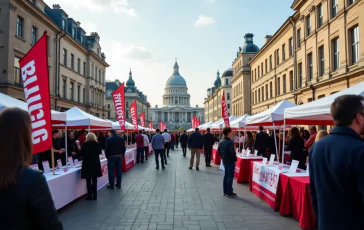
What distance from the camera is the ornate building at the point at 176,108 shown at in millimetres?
156625

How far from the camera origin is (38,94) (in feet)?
22.1

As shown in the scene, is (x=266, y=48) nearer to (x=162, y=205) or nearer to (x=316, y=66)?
(x=316, y=66)

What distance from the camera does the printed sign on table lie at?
26.2 feet

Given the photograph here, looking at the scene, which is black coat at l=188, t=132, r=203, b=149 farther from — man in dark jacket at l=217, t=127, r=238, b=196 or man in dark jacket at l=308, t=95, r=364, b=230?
man in dark jacket at l=308, t=95, r=364, b=230

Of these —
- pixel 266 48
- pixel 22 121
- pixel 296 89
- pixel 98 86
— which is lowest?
pixel 22 121

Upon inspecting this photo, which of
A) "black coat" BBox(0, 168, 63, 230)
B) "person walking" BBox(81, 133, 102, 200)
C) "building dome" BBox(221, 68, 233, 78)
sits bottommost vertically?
"person walking" BBox(81, 133, 102, 200)

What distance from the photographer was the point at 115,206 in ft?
26.7

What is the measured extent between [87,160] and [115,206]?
1.53 meters

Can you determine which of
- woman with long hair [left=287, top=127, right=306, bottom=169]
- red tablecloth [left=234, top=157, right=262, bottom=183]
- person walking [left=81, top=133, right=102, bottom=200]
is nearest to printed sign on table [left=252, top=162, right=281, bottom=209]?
woman with long hair [left=287, top=127, right=306, bottom=169]

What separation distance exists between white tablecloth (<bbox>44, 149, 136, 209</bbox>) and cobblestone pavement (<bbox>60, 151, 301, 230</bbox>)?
0.25m

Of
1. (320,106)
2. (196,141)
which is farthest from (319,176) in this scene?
(196,141)

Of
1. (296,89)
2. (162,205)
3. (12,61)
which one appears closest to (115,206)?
(162,205)

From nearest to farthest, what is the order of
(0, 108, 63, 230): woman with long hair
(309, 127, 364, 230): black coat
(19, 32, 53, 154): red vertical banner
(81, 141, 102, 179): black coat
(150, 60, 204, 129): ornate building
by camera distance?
(0, 108, 63, 230): woman with long hair
(309, 127, 364, 230): black coat
(19, 32, 53, 154): red vertical banner
(81, 141, 102, 179): black coat
(150, 60, 204, 129): ornate building

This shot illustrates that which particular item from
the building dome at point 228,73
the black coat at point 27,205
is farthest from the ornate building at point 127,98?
the black coat at point 27,205
